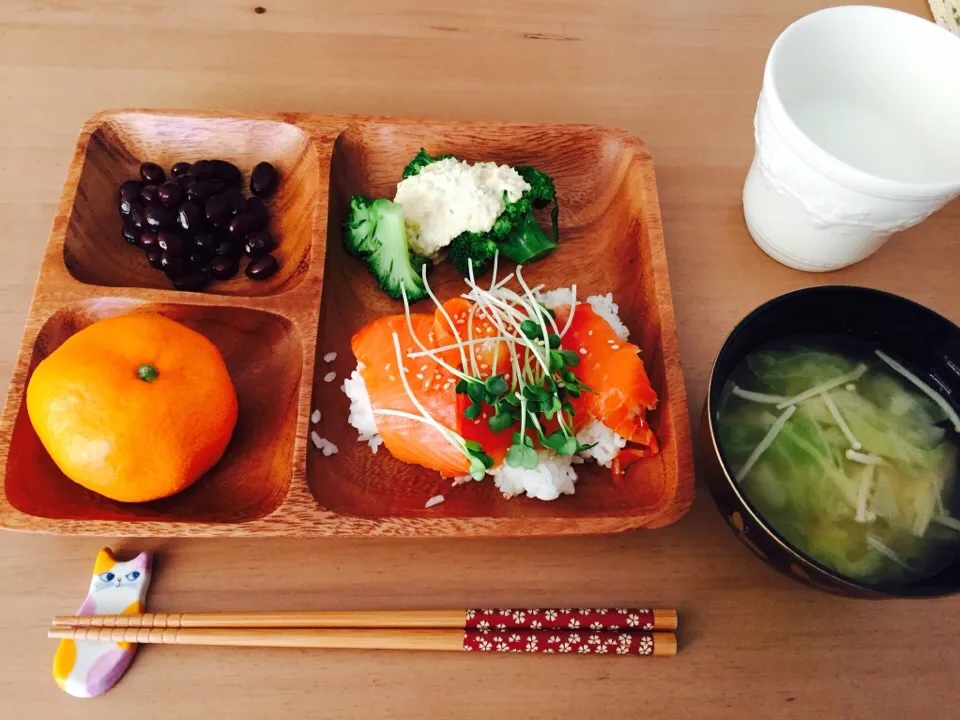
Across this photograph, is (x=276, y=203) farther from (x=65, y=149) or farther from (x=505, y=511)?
(x=505, y=511)

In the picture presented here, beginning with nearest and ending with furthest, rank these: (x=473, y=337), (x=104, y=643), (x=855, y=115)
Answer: (x=104, y=643)
(x=473, y=337)
(x=855, y=115)

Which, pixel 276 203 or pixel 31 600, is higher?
pixel 276 203

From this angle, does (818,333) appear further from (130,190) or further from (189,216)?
(130,190)

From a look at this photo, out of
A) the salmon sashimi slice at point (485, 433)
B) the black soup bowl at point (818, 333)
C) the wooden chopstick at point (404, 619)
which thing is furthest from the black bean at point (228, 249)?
the black soup bowl at point (818, 333)

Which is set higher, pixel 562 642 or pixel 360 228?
pixel 360 228

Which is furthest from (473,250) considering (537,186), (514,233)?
(537,186)

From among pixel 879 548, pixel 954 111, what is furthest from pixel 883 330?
pixel 954 111

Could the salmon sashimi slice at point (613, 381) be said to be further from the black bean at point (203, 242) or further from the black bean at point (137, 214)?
the black bean at point (137, 214)
